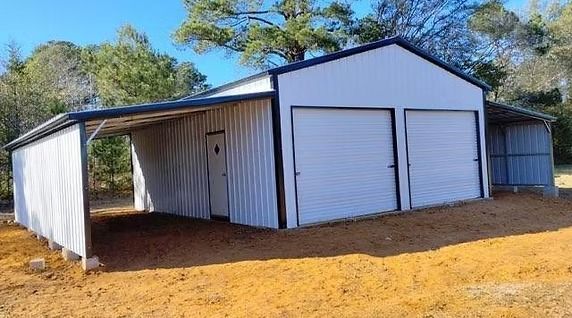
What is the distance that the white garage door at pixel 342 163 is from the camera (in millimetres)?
8992

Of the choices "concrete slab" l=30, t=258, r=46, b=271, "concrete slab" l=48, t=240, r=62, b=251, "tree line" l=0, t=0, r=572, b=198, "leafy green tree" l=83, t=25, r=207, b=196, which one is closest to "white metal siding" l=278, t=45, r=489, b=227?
"concrete slab" l=30, t=258, r=46, b=271

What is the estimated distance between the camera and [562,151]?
90.7ft

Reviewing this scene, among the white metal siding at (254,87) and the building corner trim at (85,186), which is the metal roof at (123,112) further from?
the white metal siding at (254,87)

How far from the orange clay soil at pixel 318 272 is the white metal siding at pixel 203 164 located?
730 mm

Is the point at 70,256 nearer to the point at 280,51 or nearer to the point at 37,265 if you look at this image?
the point at 37,265

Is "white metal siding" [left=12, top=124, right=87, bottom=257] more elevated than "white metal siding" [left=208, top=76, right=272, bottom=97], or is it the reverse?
"white metal siding" [left=208, top=76, right=272, bottom=97]

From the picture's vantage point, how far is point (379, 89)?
403 inches

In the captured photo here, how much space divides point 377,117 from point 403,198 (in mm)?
1866

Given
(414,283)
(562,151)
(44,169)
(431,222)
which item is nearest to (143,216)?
(44,169)

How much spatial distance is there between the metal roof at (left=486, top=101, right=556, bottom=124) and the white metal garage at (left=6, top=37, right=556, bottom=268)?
0.82 m

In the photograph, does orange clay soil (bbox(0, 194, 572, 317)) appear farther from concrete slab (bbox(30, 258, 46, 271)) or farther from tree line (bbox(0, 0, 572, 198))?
tree line (bbox(0, 0, 572, 198))

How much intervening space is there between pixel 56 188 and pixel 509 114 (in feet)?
38.8

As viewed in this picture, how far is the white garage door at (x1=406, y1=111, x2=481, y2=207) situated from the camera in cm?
1085

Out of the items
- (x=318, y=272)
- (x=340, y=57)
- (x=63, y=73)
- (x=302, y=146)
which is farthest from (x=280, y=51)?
(x=318, y=272)
